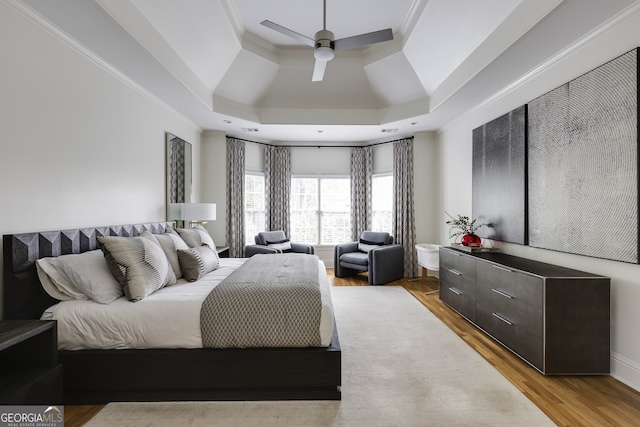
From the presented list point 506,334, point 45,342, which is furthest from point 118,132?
point 506,334

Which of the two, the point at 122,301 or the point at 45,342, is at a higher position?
the point at 122,301

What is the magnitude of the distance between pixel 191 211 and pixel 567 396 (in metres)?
4.12

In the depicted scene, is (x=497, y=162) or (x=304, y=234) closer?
(x=497, y=162)

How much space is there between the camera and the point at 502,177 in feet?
12.0

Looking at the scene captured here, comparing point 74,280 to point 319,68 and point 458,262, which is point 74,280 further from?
point 458,262

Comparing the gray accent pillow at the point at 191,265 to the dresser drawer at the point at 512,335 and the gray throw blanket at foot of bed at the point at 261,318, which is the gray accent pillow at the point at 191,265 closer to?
the gray throw blanket at foot of bed at the point at 261,318

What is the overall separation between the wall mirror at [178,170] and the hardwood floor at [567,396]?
283 centimetres

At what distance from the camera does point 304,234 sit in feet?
22.0

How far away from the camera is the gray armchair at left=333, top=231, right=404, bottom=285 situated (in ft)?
17.4

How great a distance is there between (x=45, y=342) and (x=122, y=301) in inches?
16.9

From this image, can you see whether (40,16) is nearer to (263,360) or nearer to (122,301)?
(122,301)

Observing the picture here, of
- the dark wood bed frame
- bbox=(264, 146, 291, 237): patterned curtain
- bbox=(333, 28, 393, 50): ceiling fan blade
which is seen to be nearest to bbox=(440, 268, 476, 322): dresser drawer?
the dark wood bed frame

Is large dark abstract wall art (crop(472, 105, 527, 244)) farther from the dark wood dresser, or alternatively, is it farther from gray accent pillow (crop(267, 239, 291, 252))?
gray accent pillow (crop(267, 239, 291, 252))

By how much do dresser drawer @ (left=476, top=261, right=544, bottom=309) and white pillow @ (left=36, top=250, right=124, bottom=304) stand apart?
3121 millimetres
